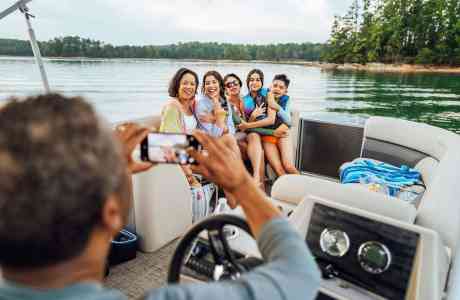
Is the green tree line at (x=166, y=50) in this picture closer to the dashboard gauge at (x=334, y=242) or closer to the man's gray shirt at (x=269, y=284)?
the dashboard gauge at (x=334, y=242)

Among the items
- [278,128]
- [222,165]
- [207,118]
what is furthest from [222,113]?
[222,165]

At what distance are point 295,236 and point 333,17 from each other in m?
20.6

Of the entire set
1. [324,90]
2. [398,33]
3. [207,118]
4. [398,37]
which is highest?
[398,33]

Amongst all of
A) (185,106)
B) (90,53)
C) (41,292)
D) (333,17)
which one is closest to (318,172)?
(185,106)

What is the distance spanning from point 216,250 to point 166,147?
0.91 feet

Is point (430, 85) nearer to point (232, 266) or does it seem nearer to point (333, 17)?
point (333, 17)

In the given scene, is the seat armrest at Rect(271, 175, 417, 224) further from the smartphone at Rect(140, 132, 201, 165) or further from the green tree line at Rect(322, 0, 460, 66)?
the green tree line at Rect(322, 0, 460, 66)

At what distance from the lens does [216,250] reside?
835 millimetres

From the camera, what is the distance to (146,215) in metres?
2.13

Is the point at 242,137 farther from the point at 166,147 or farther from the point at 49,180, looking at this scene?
the point at 49,180

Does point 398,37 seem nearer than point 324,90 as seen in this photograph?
Yes

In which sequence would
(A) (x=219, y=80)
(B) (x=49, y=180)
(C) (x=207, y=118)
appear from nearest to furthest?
(B) (x=49, y=180) → (C) (x=207, y=118) → (A) (x=219, y=80)

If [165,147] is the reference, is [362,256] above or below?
below

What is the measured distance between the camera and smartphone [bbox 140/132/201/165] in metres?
0.71
